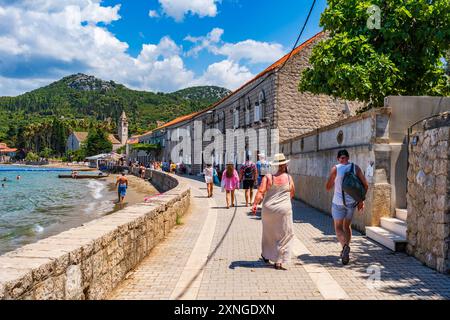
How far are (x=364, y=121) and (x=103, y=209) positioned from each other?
1627 cm

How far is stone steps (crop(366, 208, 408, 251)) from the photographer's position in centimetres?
709

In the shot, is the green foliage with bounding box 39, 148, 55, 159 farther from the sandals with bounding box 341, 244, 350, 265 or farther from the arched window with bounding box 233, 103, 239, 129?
the sandals with bounding box 341, 244, 350, 265

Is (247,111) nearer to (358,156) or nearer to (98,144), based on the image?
(358,156)

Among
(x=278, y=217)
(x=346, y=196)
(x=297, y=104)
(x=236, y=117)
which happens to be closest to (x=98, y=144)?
(x=236, y=117)

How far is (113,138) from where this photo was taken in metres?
120

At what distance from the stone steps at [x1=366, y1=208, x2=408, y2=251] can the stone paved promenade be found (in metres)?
0.17

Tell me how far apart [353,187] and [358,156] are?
12.4 ft

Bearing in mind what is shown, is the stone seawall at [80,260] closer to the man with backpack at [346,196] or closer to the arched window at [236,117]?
the man with backpack at [346,196]

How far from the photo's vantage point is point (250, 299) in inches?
180

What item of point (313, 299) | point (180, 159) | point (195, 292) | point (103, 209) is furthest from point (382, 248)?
point (180, 159)

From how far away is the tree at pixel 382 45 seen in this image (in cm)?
1180

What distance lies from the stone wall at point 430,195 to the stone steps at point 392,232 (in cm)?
24

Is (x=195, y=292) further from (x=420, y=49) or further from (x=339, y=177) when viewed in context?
(x=420, y=49)

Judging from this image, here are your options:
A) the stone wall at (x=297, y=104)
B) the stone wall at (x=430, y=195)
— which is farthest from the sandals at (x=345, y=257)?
the stone wall at (x=297, y=104)
